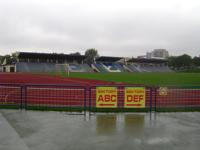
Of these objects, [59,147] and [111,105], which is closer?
[59,147]

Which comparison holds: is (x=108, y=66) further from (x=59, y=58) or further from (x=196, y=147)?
(x=196, y=147)

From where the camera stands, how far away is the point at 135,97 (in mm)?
9961

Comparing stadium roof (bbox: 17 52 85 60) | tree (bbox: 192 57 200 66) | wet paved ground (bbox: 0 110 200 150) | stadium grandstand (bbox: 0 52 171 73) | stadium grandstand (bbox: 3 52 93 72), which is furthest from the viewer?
tree (bbox: 192 57 200 66)

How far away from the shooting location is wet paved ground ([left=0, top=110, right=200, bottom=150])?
20.2 ft

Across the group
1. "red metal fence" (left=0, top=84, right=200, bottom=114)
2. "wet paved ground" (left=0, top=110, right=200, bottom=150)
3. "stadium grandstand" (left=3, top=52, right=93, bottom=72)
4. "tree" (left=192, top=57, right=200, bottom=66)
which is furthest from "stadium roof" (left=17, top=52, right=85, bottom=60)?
"wet paved ground" (left=0, top=110, right=200, bottom=150)

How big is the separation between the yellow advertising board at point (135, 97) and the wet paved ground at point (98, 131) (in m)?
0.42

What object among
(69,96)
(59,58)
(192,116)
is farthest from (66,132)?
(59,58)

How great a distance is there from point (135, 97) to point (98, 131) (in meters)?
2.92

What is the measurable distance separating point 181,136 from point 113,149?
7.38ft

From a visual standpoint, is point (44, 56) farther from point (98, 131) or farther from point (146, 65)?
point (98, 131)

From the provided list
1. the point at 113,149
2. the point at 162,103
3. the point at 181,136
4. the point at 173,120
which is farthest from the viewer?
the point at 162,103

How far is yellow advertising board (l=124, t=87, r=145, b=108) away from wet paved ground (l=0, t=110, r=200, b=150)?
42cm

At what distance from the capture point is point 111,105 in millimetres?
9953

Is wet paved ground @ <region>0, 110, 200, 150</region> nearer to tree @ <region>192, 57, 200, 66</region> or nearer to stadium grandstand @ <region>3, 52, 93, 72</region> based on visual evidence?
stadium grandstand @ <region>3, 52, 93, 72</region>
